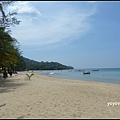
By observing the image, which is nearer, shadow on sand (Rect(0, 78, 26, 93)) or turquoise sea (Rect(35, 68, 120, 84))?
shadow on sand (Rect(0, 78, 26, 93))

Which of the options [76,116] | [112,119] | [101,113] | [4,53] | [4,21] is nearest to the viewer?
[112,119]

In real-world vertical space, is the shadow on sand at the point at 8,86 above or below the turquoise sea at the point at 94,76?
above

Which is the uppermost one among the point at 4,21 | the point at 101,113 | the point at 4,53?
the point at 4,21

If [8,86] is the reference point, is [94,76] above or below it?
below

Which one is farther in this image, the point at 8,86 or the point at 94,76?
the point at 94,76

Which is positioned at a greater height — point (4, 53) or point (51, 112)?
point (4, 53)

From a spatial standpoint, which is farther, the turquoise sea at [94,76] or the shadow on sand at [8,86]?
the turquoise sea at [94,76]

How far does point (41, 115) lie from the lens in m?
6.32

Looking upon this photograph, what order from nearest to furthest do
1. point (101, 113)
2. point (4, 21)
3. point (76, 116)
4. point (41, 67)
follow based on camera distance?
point (76, 116) → point (101, 113) → point (4, 21) → point (41, 67)

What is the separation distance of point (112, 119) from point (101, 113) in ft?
2.96

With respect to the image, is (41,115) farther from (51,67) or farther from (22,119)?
(51,67)

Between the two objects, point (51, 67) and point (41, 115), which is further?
point (51, 67)

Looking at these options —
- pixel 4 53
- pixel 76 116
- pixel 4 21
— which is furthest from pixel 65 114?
pixel 4 53

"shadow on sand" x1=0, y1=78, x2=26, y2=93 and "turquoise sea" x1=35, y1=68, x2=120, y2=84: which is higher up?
"shadow on sand" x1=0, y1=78, x2=26, y2=93
